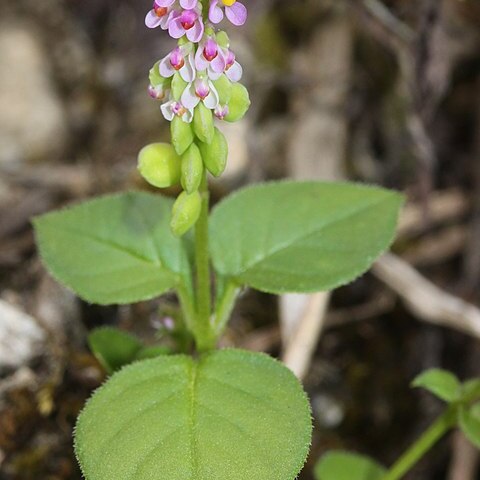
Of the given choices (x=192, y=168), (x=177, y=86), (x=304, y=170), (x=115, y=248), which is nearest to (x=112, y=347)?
(x=115, y=248)

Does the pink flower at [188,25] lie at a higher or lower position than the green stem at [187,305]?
higher

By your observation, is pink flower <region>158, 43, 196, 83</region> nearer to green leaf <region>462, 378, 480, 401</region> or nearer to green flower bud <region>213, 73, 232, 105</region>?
green flower bud <region>213, 73, 232, 105</region>

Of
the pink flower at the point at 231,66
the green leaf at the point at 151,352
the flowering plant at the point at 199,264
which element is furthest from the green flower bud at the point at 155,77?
the green leaf at the point at 151,352

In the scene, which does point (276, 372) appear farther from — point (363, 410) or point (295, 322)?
point (363, 410)

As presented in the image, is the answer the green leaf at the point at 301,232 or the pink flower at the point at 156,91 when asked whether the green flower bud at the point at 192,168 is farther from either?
the green leaf at the point at 301,232

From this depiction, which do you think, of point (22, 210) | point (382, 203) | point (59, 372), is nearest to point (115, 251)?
point (59, 372)

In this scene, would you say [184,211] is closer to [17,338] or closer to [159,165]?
[159,165]
